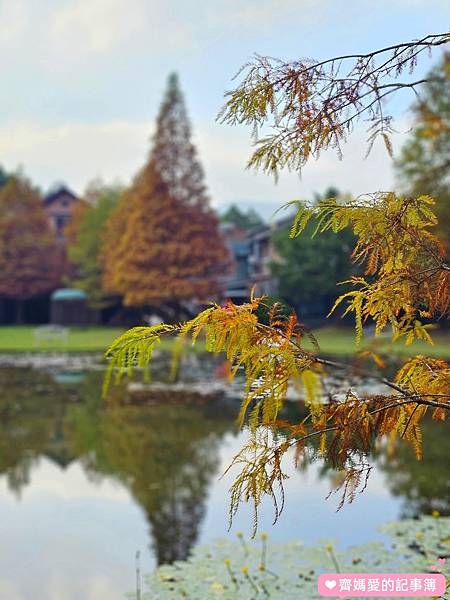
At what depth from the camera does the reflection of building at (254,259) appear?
36.5m

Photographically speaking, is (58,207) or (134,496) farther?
(58,207)

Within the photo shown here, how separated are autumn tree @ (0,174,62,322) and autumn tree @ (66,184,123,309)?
51.2 inches

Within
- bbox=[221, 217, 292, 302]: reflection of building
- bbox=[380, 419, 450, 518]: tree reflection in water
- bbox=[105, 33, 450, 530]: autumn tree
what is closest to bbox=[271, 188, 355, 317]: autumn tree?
bbox=[221, 217, 292, 302]: reflection of building

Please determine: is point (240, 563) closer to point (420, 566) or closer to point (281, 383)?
point (420, 566)

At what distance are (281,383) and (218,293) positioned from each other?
101 feet

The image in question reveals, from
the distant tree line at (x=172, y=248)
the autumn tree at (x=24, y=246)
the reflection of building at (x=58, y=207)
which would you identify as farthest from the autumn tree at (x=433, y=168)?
the reflection of building at (x=58, y=207)

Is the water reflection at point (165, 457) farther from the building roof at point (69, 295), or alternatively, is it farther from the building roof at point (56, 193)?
the building roof at point (56, 193)

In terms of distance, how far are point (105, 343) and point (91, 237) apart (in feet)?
41.8

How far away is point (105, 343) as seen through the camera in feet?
87.1

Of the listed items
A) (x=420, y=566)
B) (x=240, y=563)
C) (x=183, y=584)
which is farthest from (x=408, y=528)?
(x=183, y=584)

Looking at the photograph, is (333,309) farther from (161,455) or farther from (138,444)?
(138,444)

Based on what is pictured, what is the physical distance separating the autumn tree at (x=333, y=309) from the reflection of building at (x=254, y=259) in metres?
30.7

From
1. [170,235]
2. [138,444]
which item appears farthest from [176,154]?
[138,444]

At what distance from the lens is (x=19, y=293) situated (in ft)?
125
